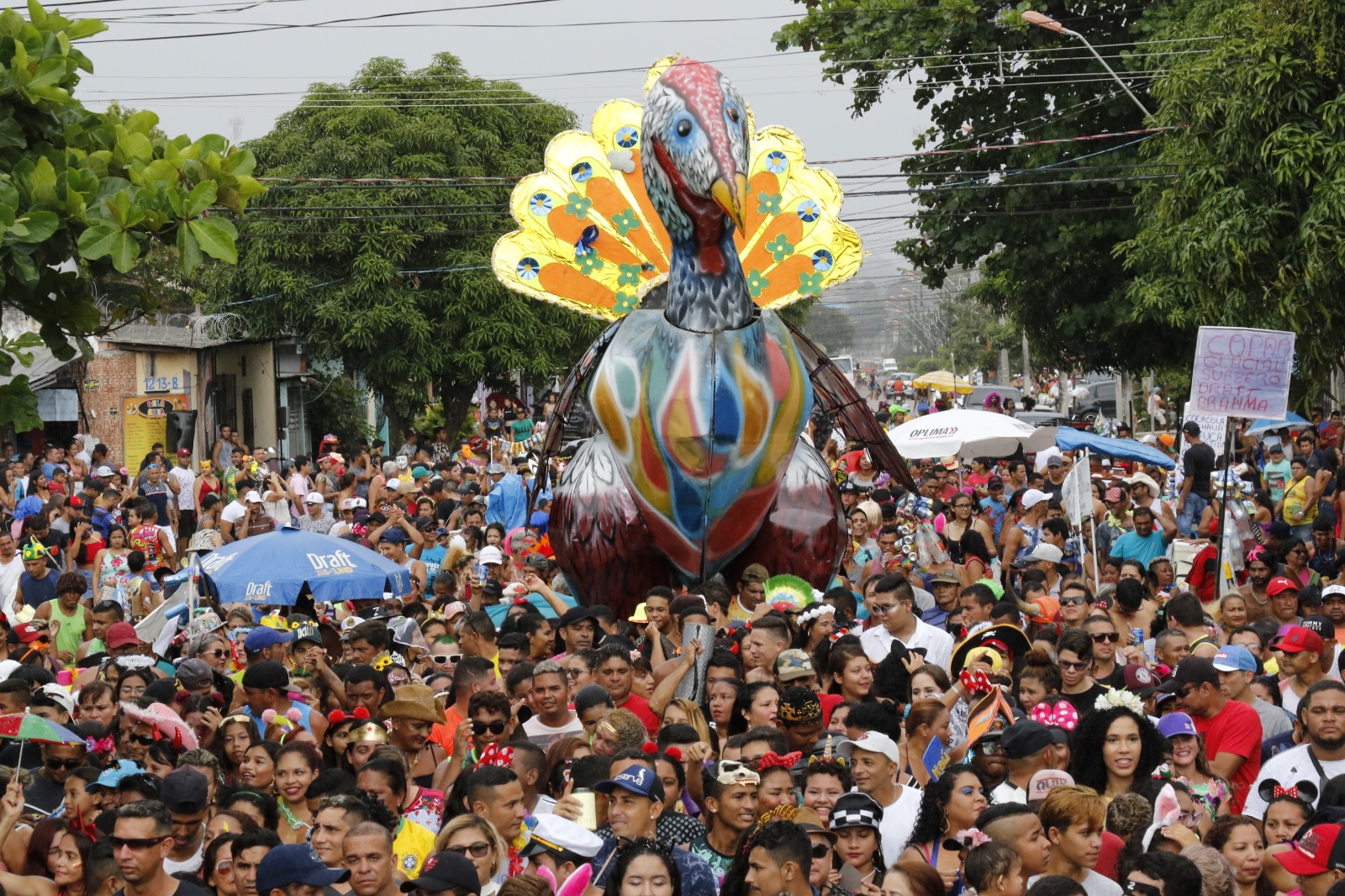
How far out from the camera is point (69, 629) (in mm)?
12945

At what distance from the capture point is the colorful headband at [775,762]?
7012mm

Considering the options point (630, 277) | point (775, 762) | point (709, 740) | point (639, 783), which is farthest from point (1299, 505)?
point (639, 783)

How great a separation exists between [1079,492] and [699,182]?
4.57 m

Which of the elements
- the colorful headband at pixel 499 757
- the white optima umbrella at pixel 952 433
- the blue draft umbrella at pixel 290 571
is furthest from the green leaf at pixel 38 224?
the white optima umbrella at pixel 952 433

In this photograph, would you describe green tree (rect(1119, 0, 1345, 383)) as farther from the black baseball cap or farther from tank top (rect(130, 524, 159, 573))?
the black baseball cap

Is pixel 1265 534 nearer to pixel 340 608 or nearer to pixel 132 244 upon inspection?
pixel 340 608

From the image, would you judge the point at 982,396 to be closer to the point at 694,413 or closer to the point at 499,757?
the point at 694,413

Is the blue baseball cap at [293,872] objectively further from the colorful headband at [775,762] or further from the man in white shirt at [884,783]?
the man in white shirt at [884,783]

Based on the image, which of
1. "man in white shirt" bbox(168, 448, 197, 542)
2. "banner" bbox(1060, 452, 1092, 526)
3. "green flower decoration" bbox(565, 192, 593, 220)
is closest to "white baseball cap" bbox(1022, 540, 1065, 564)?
"banner" bbox(1060, 452, 1092, 526)

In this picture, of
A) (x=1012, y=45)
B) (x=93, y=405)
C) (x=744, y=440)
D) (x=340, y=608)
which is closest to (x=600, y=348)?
(x=744, y=440)

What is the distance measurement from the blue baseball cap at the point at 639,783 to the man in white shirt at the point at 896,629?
340cm

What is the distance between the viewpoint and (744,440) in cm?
1176

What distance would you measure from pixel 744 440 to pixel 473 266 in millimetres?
23142

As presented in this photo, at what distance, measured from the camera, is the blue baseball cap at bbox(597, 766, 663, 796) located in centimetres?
643
